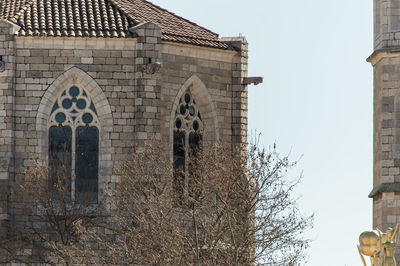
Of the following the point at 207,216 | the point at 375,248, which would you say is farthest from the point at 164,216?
the point at 375,248

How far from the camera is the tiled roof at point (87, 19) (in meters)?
49.2

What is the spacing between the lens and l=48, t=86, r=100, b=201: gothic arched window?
49.2m

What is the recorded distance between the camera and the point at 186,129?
50.8 metres

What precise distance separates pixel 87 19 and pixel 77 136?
4139 mm

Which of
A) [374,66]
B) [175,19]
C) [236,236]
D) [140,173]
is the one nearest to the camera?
[236,236]

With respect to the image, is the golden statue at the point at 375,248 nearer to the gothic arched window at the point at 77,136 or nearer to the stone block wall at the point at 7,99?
the stone block wall at the point at 7,99

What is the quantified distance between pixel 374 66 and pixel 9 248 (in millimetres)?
13655

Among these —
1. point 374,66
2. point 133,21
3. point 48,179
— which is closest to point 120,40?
point 133,21

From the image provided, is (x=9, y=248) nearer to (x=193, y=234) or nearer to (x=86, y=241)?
(x=86, y=241)

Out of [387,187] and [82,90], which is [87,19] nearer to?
[82,90]

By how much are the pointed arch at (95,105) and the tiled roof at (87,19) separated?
152 cm

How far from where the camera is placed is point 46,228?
4759cm

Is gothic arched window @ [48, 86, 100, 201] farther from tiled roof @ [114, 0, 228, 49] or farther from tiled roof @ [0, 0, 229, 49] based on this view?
tiled roof @ [114, 0, 228, 49]

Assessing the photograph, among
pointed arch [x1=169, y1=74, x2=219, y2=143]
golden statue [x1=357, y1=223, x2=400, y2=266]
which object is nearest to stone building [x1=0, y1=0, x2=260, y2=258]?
pointed arch [x1=169, y1=74, x2=219, y2=143]
